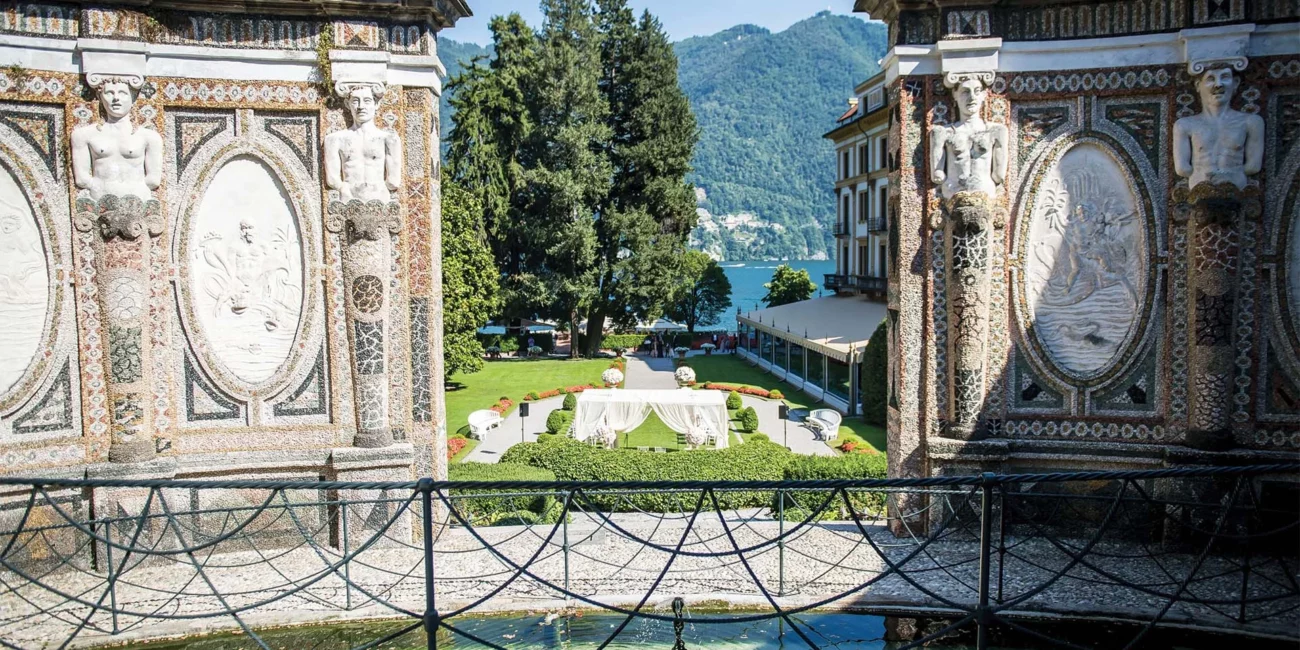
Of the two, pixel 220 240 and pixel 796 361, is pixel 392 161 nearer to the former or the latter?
pixel 220 240

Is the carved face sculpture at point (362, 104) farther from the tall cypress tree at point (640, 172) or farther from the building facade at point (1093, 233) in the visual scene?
the tall cypress tree at point (640, 172)

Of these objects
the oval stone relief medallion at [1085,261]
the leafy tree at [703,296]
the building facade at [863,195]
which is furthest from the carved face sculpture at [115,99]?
the leafy tree at [703,296]

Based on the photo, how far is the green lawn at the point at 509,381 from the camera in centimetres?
2525

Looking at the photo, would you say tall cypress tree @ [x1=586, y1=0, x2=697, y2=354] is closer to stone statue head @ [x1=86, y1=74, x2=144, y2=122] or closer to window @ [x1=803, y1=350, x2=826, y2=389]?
window @ [x1=803, y1=350, x2=826, y2=389]

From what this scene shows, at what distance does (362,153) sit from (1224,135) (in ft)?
29.7

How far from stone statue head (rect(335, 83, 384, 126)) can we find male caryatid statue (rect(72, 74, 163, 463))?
6.48ft

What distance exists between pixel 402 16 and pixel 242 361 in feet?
13.9

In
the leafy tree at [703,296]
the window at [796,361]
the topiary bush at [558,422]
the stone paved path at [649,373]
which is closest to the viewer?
the topiary bush at [558,422]

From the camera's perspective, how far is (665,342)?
39969 millimetres

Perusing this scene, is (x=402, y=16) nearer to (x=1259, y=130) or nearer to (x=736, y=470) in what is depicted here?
(x=736, y=470)

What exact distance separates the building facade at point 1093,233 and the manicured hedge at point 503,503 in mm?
4528

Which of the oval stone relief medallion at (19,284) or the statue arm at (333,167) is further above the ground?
the statue arm at (333,167)

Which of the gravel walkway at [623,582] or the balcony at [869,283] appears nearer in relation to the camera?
the gravel walkway at [623,582]

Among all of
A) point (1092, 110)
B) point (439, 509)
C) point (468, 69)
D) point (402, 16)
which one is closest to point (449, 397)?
point (468, 69)
